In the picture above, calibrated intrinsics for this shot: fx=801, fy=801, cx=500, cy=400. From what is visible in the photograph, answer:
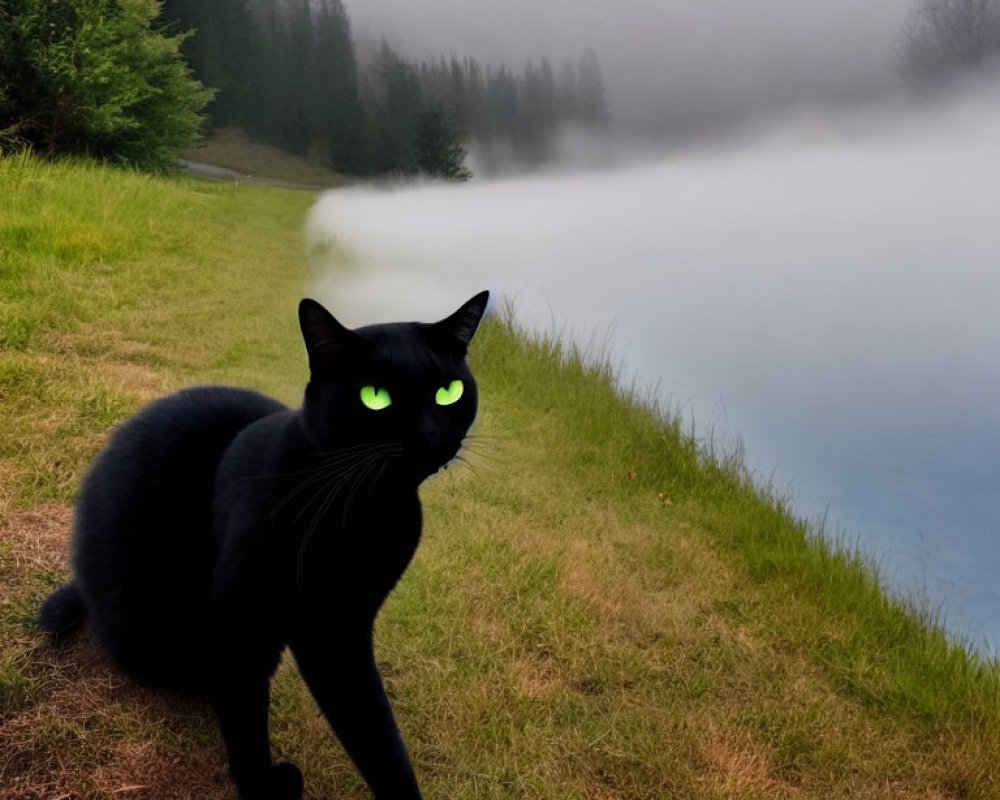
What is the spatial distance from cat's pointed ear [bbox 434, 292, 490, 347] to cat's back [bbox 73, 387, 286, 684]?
Answer: 0.56m

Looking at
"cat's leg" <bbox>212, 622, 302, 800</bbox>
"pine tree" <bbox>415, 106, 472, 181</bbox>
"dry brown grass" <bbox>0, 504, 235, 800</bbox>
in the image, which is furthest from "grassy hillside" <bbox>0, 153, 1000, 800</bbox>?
"pine tree" <bbox>415, 106, 472, 181</bbox>

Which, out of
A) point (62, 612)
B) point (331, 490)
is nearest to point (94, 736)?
point (62, 612)

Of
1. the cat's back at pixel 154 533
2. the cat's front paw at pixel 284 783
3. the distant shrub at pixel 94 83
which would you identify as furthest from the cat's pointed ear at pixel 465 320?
the distant shrub at pixel 94 83

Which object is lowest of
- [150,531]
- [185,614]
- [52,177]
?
[185,614]

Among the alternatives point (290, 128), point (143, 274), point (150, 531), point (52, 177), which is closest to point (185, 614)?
point (150, 531)

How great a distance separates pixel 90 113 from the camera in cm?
783

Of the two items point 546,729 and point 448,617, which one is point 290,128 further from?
point 546,729

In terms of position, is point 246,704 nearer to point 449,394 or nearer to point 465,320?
point 449,394

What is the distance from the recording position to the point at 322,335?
135 cm

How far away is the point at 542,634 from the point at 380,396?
1323 mm

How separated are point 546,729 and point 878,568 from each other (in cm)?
172

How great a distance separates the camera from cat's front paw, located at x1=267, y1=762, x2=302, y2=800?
1.64 meters

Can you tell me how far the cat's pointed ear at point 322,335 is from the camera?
1.32 metres

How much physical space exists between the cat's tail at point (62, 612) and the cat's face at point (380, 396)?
92 cm
